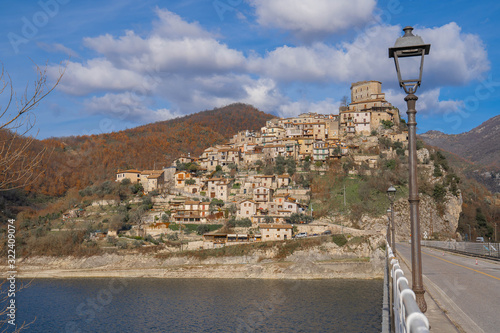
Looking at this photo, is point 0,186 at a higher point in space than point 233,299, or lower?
higher

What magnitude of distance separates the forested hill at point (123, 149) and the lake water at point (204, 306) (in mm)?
41239

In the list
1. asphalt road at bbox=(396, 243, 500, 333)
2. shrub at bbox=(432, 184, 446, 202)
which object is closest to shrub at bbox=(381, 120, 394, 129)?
shrub at bbox=(432, 184, 446, 202)

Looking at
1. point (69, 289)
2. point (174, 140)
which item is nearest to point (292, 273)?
point (69, 289)

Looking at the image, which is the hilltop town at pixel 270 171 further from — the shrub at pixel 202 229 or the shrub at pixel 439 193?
the shrub at pixel 439 193

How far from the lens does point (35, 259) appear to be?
5503cm

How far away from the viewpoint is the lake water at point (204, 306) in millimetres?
27766

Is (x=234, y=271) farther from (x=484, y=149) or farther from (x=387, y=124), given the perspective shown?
(x=484, y=149)

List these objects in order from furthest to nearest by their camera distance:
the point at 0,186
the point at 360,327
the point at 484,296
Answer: the point at 360,327 < the point at 484,296 < the point at 0,186

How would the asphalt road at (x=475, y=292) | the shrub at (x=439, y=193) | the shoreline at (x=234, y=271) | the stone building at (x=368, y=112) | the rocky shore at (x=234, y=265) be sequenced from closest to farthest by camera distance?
the asphalt road at (x=475, y=292) → the shoreline at (x=234, y=271) → the rocky shore at (x=234, y=265) → the shrub at (x=439, y=193) → the stone building at (x=368, y=112)

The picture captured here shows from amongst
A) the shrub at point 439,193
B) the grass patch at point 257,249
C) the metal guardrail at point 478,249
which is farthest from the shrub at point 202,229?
the shrub at point 439,193

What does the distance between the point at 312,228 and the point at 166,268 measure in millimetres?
21832

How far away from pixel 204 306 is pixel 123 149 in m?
89.5

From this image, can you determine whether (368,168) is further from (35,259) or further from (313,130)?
(35,259)

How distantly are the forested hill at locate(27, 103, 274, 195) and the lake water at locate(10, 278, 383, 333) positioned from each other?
41239 mm
